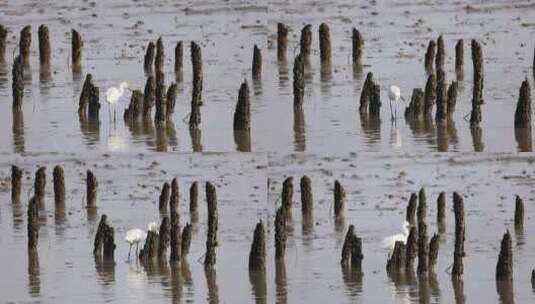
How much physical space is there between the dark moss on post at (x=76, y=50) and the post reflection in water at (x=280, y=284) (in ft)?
25.0

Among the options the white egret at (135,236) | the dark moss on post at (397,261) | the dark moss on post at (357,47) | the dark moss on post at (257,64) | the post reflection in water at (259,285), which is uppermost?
the dark moss on post at (357,47)

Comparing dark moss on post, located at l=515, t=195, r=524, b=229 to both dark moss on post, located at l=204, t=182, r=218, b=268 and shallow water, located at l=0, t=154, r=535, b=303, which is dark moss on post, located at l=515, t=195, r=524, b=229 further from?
dark moss on post, located at l=204, t=182, r=218, b=268

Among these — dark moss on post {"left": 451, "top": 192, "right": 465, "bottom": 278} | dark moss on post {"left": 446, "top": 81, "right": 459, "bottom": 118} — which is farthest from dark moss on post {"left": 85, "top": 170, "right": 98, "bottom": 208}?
dark moss on post {"left": 451, "top": 192, "right": 465, "bottom": 278}

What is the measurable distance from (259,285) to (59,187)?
23.8 feet

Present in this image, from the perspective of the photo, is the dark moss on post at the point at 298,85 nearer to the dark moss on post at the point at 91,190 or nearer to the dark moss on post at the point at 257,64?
the dark moss on post at the point at 257,64

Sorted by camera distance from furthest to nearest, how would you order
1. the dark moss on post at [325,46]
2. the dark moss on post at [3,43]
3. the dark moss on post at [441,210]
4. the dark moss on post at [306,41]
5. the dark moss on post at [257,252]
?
1. the dark moss on post at [306,41]
2. the dark moss on post at [3,43]
3. the dark moss on post at [325,46]
4. the dark moss on post at [441,210]
5. the dark moss on post at [257,252]

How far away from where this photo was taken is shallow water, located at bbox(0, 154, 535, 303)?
39688 mm

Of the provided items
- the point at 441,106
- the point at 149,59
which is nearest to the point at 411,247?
the point at 441,106

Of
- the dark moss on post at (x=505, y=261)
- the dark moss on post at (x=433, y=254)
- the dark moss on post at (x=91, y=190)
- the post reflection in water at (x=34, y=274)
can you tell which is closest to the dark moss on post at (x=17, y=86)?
the post reflection in water at (x=34, y=274)

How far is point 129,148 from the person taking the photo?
137 feet

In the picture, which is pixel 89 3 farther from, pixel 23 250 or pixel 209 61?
pixel 23 250

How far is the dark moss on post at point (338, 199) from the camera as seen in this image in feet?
150

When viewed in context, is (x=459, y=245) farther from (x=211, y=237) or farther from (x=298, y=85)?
(x=298, y=85)

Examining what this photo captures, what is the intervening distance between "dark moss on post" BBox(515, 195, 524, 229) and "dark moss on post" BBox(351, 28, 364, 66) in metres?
5.20
